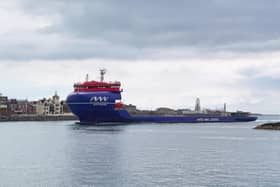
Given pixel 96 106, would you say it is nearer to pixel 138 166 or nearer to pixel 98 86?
pixel 98 86

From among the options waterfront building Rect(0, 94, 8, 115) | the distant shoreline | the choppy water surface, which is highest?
waterfront building Rect(0, 94, 8, 115)

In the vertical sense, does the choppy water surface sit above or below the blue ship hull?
below

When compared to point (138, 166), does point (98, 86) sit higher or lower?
higher

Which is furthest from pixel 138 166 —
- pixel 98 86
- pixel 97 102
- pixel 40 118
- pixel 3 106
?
pixel 3 106

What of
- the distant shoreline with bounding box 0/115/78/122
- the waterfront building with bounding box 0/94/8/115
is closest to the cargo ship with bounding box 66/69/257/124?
the distant shoreline with bounding box 0/115/78/122

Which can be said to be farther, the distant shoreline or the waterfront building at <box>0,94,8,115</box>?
the waterfront building at <box>0,94,8,115</box>

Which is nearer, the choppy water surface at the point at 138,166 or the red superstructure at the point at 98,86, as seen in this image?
the choppy water surface at the point at 138,166

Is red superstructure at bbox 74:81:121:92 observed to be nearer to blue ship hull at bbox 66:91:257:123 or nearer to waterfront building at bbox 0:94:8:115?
blue ship hull at bbox 66:91:257:123

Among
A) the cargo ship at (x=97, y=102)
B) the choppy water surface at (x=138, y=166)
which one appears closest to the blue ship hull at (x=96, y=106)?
the cargo ship at (x=97, y=102)

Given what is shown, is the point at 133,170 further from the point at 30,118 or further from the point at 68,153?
the point at 30,118

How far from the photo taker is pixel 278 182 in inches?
1280

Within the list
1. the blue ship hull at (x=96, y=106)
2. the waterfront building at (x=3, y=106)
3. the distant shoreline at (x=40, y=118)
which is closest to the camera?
the blue ship hull at (x=96, y=106)

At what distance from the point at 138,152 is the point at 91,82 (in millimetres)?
57584

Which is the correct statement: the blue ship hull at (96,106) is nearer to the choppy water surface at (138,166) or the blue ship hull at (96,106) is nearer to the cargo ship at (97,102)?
the cargo ship at (97,102)
